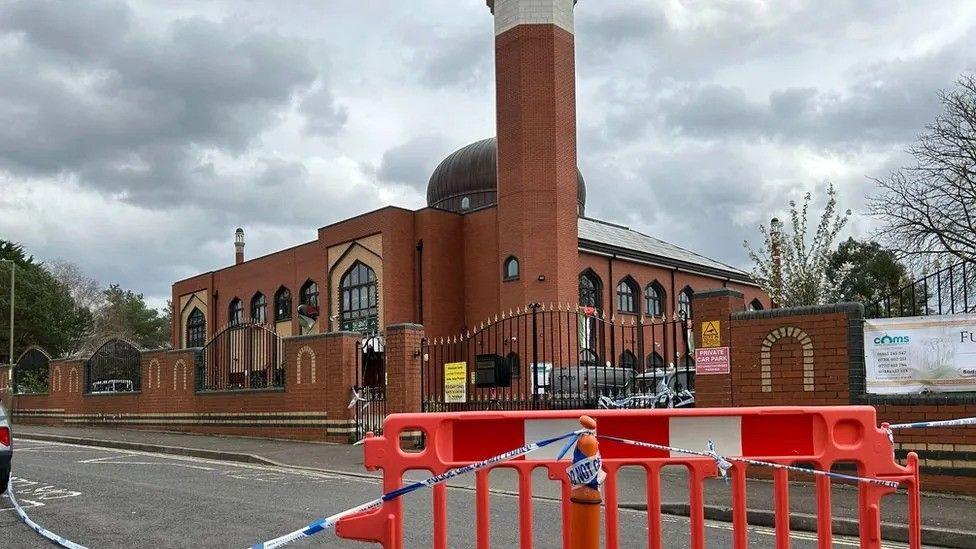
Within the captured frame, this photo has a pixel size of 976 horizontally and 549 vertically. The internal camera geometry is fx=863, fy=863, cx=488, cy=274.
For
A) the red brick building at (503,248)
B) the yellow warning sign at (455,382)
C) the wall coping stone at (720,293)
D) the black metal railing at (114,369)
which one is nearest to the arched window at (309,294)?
the red brick building at (503,248)

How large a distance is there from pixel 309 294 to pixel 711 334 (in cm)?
3278

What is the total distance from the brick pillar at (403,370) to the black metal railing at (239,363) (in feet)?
12.3

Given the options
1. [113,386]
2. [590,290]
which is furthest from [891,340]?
[590,290]

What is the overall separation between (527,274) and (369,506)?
27.9 m

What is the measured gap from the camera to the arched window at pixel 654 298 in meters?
42.8

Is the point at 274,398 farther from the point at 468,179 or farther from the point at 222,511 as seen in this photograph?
the point at 468,179

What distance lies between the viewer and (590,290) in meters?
38.6

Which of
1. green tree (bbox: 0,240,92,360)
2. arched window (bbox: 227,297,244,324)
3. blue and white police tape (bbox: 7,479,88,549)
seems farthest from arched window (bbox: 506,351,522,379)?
green tree (bbox: 0,240,92,360)

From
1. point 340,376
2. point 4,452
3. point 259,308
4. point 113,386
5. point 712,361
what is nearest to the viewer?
point 4,452

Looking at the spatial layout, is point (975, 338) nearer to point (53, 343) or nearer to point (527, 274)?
point (527, 274)

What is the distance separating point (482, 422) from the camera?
4.96 m

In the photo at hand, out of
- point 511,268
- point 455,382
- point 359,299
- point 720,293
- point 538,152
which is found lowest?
point 455,382

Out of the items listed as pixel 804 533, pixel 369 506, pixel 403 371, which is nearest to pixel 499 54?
pixel 403 371

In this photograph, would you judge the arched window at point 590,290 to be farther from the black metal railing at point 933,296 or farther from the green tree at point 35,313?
the green tree at point 35,313
